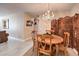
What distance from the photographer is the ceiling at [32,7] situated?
2.41 m

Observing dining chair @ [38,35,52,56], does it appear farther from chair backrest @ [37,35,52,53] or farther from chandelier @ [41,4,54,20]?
chandelier @ [41,4,54,20]

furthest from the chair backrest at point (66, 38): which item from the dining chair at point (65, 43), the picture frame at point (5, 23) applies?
the picture frame at point (5, 23)

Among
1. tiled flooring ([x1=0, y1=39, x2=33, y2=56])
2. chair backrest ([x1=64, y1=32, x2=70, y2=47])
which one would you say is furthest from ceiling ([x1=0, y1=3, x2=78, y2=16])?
tiled flooring ([x1=0, y1=39, x2=33, y2=56])

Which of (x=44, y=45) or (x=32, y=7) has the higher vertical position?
(x=32, y=7)

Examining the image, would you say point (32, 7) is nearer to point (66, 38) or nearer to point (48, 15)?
point (48, 15)

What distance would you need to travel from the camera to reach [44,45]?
2.49m

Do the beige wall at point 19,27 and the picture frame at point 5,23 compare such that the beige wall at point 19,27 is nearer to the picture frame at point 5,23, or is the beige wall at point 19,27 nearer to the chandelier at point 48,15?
the picture frame at point 5,23

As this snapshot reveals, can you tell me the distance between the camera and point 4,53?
2471mm

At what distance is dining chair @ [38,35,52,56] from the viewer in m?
2.46

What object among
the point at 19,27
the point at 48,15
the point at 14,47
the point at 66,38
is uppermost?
the point at 48,15

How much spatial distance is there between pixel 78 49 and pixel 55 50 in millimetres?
438

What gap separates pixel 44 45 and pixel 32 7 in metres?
0.78

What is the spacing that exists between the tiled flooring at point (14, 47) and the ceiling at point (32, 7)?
57 centimetres

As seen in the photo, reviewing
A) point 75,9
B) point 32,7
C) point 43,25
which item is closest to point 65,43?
point 43,25
